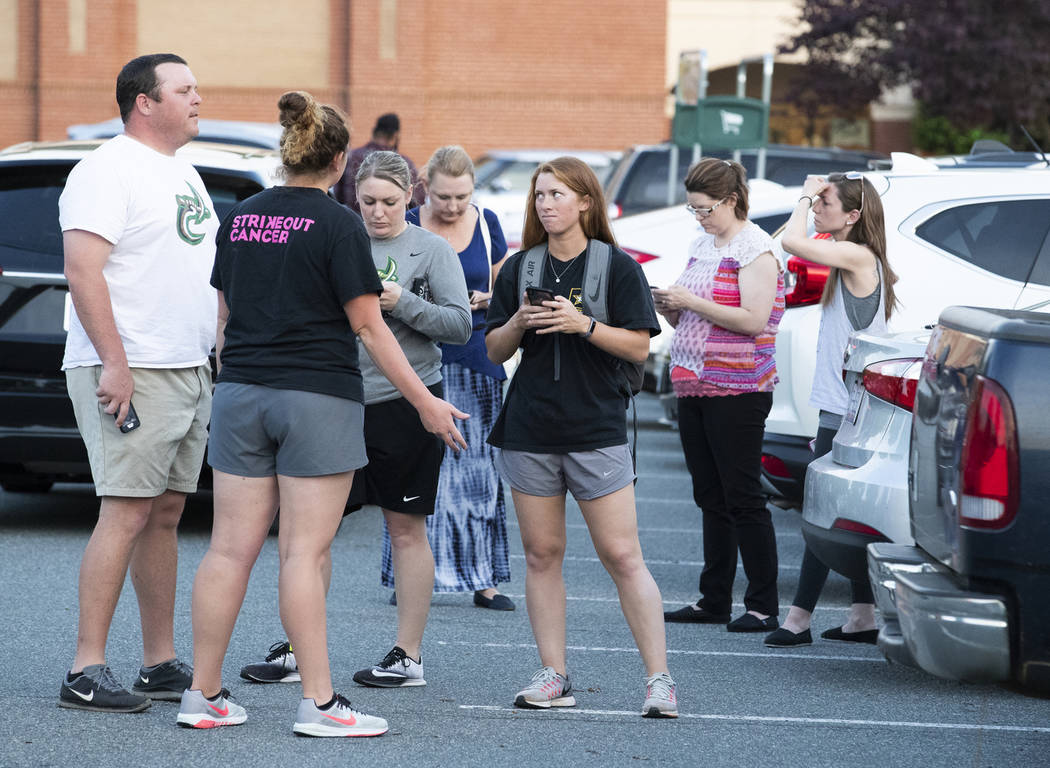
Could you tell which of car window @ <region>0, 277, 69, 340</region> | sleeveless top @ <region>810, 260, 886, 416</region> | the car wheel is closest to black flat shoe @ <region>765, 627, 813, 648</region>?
sleeveless top @ <region>810, 260, 886, 416</region>

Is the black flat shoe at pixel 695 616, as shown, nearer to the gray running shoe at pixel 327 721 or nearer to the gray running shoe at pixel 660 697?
the gray running shoe at pixel 660 697

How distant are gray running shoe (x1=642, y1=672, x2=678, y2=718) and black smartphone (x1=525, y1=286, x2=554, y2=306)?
1269mm

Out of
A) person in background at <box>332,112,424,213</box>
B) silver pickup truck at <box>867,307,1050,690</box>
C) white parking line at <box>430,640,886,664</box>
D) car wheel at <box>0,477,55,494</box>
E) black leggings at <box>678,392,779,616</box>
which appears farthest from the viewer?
car wheel at <box>0,477,55,494</box>

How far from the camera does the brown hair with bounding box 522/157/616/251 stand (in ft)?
16.6

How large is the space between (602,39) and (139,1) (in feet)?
29.1

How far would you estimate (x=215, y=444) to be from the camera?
4.69m

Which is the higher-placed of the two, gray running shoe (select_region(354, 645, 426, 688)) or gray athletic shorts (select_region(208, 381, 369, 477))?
gray athletic shorts (select_region(208, 381, 369, 477))

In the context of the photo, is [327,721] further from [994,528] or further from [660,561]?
[660,561]

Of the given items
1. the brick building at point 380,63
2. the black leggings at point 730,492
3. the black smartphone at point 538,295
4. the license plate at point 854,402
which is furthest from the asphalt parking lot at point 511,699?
the brick building at point 380,63

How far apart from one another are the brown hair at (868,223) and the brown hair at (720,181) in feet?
1.28

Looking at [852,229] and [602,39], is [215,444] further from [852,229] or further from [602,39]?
[602,39]

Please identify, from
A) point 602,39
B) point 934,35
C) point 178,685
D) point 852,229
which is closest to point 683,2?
point 602,39

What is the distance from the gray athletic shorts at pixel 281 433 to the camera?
459 cm

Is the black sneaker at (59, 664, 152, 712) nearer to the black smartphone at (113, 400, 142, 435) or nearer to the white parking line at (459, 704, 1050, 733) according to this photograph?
the black smartphone at (113, 400, 142, 435)
